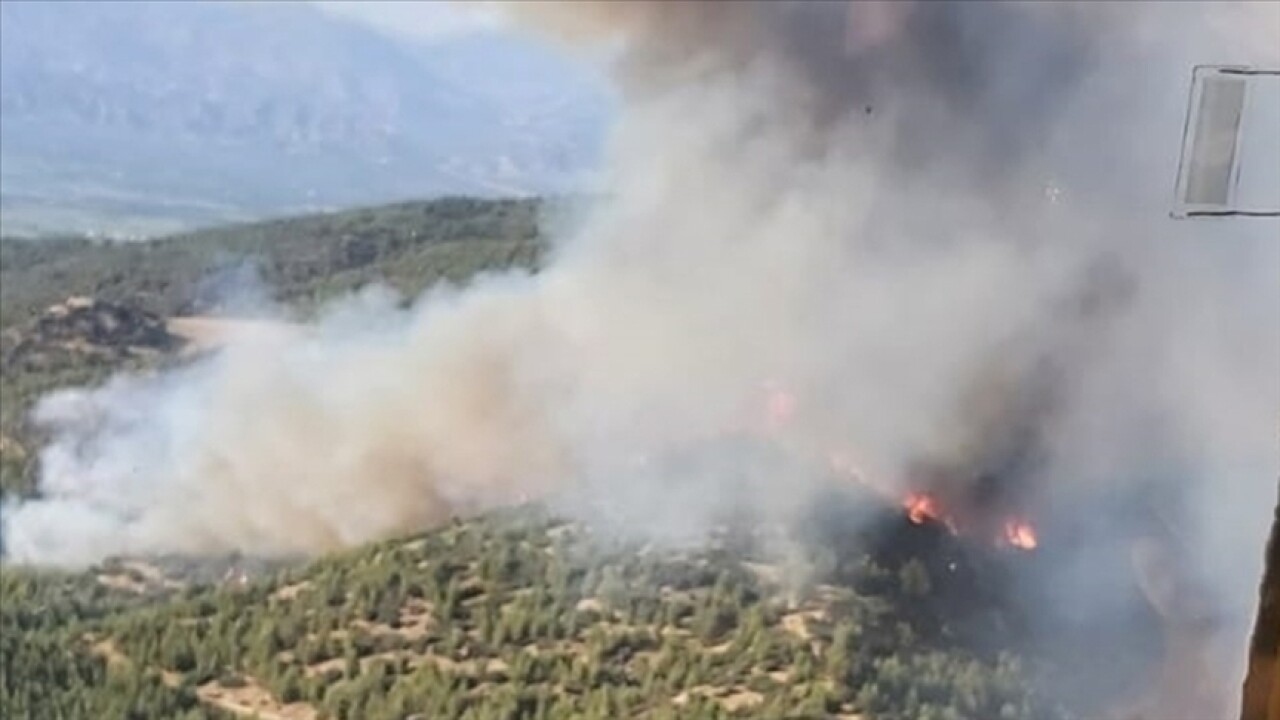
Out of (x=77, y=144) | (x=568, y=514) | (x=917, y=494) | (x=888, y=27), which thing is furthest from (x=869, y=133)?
(x=77, y=144)

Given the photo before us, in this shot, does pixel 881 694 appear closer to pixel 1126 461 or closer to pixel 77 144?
pixel 1126 461

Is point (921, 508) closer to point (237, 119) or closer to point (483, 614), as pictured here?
point (483, 614)

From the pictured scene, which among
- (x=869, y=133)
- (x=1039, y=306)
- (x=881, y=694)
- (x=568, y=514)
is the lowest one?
(x=881, y=694)

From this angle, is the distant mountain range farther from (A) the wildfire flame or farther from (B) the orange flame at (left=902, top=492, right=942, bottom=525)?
(B) the orange flame at (left=902, top=492, right=942, bottom=525)

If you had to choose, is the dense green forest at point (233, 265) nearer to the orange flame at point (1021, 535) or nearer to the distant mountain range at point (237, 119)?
the distant mountain range at point (237, 119)

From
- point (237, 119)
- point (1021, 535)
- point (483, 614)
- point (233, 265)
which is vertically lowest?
point (483, 614)

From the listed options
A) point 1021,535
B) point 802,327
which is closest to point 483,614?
point 802,327

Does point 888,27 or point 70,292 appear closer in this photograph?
point 888,27

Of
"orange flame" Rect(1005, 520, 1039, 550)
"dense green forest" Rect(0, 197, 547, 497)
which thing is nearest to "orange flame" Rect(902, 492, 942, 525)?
"orange flame" Rect(1005, 520, 1039, 550)
